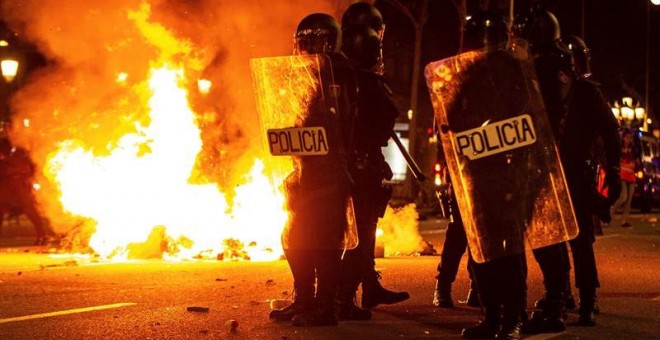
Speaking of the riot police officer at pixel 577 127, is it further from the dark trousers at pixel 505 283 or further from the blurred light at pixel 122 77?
the blurred light at pixel 122 77

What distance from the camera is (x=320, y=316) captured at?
6676mm

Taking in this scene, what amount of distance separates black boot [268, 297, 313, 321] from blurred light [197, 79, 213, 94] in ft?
20.0

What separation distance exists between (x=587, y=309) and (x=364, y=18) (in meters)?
2.56

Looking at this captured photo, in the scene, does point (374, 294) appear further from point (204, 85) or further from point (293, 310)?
point (204, 85)

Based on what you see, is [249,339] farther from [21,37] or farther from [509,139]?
[21,37]

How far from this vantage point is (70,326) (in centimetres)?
659

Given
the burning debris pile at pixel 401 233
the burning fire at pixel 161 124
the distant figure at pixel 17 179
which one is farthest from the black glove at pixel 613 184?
the distant figure at pixel 17 179

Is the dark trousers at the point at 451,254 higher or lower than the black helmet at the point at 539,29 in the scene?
lower

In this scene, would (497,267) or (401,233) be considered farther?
(401,233)

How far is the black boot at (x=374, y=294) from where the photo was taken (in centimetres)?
761

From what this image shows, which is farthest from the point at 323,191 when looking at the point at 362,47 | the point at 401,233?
the point at 401,233

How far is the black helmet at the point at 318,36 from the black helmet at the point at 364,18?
740 millimetres

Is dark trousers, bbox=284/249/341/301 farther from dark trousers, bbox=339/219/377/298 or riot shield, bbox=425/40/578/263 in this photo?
riot shield, bbox=425/40/578/263

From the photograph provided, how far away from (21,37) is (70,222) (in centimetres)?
253
